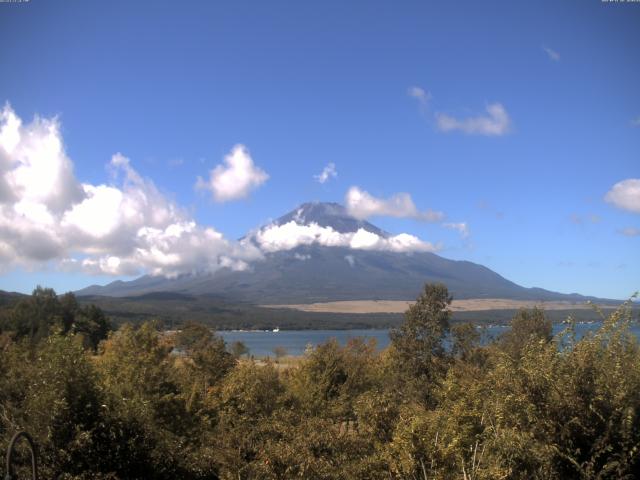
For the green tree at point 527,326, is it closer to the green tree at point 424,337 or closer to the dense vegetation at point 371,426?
the green tree at point 424,337

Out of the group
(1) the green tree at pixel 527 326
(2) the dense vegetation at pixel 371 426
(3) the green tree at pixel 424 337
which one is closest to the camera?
(2) the dense vegetation at pixel 371 426

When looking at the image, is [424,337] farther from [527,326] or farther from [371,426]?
[371,426]

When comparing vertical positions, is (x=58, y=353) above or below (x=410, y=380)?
above

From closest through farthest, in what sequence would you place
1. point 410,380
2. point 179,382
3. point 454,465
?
point 454,465 → point 179,382 → point 410,380

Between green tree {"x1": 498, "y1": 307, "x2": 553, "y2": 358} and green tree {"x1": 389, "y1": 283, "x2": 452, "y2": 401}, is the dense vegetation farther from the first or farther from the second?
green tree {"x1": 498, "y1": 307, "x2": 553, "y2": 358}

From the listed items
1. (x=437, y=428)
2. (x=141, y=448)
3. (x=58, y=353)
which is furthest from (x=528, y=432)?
(x=58, y=353)

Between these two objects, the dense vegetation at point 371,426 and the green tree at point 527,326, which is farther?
the green tree at point 527,326

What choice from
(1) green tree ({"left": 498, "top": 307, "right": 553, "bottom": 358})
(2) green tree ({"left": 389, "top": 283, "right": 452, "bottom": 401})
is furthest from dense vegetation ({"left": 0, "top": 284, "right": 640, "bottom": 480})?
(1) green tree ({"left": 498, "top": 307, "right": 553, "bottom": 358})

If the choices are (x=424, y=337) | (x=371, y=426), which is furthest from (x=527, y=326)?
(x=371, y=426)

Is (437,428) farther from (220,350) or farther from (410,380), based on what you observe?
(220,350)

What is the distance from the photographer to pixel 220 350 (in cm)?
3762

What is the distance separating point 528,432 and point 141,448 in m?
7.90

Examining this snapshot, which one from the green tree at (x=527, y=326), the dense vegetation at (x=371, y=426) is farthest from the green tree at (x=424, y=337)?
the dense vegetation at (x=371, y=426)

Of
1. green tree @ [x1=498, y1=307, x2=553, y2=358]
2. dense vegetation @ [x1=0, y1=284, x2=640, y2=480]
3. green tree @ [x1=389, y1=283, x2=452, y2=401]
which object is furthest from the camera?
green tree @ [x1=498, y1=307, x2=553, y2=358]
